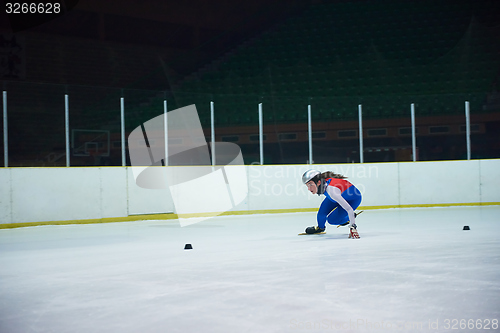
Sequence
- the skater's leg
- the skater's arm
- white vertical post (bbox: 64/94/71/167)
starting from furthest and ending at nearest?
white vertical post (bbox: 64/94/71/167) → the skater's leg → the skater's arm

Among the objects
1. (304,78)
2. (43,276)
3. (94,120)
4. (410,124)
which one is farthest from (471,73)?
(43,276)

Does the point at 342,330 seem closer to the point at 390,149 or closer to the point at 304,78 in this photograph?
the point at 390,149

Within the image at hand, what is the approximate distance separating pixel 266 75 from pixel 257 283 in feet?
52.8

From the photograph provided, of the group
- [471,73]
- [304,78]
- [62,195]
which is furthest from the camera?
[304,78]

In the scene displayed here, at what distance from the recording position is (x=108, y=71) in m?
20.3

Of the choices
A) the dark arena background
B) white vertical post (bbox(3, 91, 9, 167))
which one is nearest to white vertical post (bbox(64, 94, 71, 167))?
the dark arena background

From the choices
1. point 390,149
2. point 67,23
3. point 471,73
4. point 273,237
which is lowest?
point 273,237

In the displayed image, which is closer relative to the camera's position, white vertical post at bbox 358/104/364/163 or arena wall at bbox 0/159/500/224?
arena wall at bbox 0/159/500/224

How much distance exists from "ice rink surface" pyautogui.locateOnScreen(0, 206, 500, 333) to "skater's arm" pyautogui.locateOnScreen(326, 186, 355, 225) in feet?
1.09

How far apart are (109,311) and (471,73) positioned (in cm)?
1688

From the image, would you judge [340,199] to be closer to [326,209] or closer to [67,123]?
[326,209]

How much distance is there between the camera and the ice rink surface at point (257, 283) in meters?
2.59

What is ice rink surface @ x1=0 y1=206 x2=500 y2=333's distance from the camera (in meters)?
2.59

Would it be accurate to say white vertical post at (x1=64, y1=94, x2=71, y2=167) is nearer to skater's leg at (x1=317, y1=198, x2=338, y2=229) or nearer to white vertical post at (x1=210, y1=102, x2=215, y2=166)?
white vertical post at (x1=210, y1=102, x2=215, y2=166)
